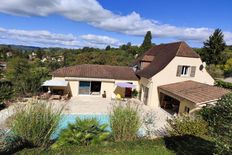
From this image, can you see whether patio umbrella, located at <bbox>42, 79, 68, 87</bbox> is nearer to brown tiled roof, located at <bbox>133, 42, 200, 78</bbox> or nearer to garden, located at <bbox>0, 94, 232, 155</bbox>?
brown tiled roof, located at <bbox>133, 42, 200, 78</bbox>

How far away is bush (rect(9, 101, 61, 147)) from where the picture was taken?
1114 cm

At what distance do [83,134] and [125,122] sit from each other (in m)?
2.54

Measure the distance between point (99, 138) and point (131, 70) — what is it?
95.9 feet

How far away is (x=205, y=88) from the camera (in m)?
26.1

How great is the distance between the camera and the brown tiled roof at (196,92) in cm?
2245

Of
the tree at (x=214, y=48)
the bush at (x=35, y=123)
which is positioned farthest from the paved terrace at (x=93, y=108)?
the tree at (x=214, y=48)

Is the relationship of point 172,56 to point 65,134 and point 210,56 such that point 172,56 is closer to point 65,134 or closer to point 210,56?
point 65,134

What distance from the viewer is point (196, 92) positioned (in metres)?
24.8

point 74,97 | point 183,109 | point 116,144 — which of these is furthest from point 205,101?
point 74,97

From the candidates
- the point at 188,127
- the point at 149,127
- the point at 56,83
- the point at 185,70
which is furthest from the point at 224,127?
the point at 56,83

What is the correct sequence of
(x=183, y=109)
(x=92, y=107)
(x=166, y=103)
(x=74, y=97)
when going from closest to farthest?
(x=183, y=109), (x=92, y=107), (x=166, y=103), (x=74, y=97)

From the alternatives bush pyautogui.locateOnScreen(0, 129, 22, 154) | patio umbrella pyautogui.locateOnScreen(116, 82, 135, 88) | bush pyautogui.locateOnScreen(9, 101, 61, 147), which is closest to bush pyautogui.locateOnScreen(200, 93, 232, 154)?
bush pyautogui.locateOnScreen(9, 101, 61, 147)

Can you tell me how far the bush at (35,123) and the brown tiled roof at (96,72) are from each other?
2408 centimetres

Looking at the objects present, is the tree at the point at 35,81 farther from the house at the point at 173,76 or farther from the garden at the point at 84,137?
the garden at the point at 84,137
